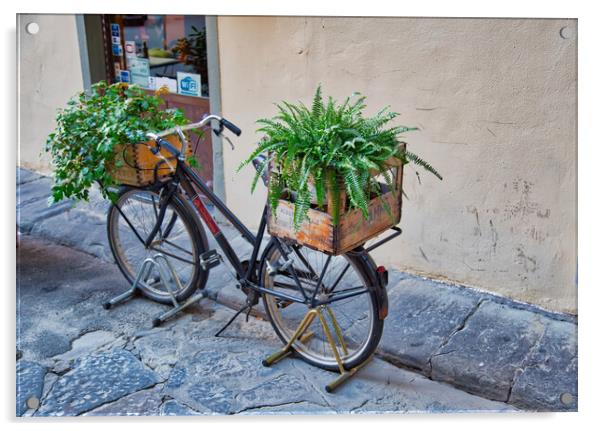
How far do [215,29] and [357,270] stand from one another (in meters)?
1.72

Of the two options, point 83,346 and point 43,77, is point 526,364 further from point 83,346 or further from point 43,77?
point 43,77

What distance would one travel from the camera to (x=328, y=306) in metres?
3.59

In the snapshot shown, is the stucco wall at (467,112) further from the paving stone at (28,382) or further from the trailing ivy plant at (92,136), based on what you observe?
the paving stone at (28,382)

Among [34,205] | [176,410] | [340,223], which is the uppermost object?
[340,223]

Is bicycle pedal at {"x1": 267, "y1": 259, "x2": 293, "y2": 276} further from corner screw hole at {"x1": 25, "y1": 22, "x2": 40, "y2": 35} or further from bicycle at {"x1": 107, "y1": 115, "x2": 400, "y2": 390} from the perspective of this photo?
corner screw hole at {"x1": 25, "y1": 22, "x2": 40, "y2": 35}

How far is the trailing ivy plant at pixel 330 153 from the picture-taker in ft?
9.55

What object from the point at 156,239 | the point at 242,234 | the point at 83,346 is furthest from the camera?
the point at 156,239

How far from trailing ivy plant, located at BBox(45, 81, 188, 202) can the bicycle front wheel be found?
871mm

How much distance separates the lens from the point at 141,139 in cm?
364

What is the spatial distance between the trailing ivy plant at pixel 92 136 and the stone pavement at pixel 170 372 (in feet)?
2.38

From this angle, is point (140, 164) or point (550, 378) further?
point (140, 164)

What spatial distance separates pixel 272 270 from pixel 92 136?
1073mm

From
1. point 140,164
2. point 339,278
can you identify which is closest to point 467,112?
point 339,278

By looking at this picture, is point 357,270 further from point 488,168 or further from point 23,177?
point 23,177
